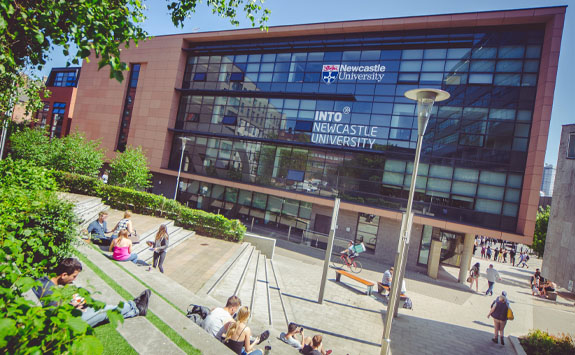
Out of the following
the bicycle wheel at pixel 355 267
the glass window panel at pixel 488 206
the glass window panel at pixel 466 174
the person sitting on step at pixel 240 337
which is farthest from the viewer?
the glass window panel at pixel 466 174

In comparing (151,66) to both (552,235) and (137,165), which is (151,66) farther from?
(552,235)

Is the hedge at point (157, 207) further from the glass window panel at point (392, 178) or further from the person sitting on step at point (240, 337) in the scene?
the person sitting on step at point (240, 337)

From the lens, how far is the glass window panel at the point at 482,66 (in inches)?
734

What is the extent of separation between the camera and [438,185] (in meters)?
19.2

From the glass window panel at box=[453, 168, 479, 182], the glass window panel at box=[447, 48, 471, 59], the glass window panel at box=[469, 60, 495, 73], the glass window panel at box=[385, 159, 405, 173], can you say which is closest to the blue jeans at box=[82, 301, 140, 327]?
the glass window panel at box=[385, 159, 405, 173]

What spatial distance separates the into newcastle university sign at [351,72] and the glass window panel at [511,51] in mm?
7259

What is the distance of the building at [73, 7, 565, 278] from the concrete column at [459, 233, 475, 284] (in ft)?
0.48

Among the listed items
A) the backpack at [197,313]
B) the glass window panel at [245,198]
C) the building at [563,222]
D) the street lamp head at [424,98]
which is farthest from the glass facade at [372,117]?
the backpack at [197,313]

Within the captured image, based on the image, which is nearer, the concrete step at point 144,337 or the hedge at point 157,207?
the concrete step at point 144,337

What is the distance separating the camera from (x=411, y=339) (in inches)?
Answer: 348

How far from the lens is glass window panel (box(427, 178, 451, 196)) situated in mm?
18944

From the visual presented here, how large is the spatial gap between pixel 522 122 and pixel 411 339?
16023mm

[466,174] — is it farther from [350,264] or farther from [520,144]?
[350,264]

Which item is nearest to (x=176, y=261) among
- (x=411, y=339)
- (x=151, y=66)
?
(x=411, y=339)
